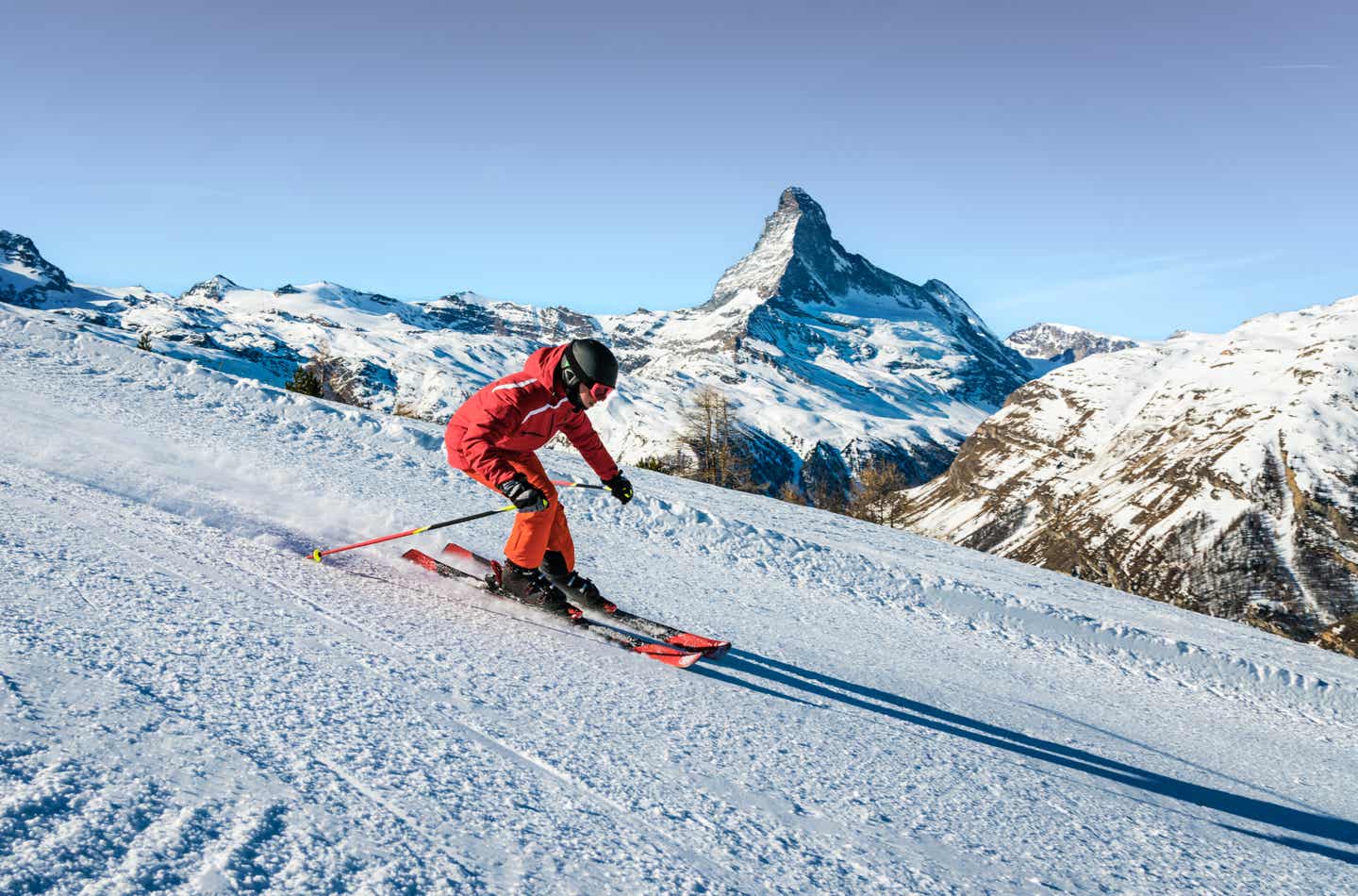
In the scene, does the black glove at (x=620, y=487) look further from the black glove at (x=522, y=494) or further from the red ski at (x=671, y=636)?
the black glove at (x=522, y=494)

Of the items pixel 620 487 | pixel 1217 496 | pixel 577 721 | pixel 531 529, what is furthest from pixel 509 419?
pixel 1217 496

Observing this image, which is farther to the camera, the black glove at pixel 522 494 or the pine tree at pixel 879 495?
the pine tree at pixel 879 495

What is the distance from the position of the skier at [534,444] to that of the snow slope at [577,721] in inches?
21.8

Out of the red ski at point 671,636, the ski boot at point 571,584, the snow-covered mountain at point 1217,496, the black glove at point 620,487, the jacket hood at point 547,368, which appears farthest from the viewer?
the snow-covered mountain at point 1217,496

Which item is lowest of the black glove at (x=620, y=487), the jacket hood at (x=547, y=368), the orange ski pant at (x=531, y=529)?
the orange ski pant at (x=531, y=529)

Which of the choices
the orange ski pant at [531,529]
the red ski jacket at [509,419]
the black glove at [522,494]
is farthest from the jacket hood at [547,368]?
the black glove at [522,494]

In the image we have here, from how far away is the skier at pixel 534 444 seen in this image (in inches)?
222

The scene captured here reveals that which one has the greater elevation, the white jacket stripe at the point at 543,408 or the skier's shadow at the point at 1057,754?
the white jacket stripe at the point at 543,408

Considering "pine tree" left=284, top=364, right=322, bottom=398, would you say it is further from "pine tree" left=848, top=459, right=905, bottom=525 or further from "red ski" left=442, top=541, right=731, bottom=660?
"pine tree" left=848, top=459, right=905, bottom=525

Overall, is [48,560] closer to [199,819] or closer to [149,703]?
[149,703]

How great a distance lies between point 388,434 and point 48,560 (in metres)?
7.09

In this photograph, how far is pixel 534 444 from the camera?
19.7 ft

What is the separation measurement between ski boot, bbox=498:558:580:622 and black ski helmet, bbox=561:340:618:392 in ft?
4.86

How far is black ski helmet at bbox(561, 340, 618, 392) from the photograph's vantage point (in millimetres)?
5660
